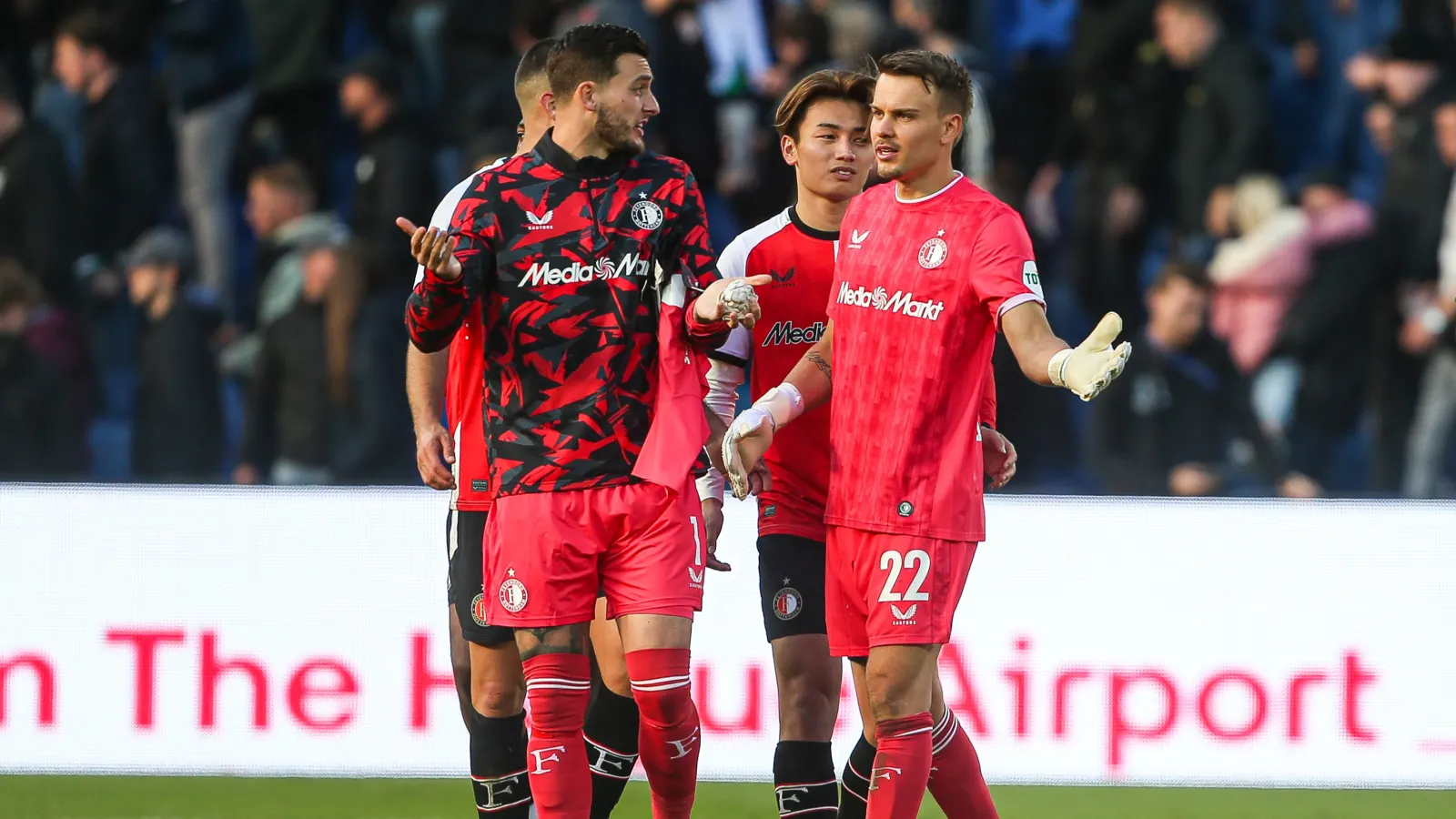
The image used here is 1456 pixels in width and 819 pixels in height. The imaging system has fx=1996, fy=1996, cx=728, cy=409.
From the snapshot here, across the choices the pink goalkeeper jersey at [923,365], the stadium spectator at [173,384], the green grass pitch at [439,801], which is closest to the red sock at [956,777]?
the pink goalkeeper jersey at [923,365]

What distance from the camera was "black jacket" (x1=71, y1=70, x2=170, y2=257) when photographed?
32.2ft

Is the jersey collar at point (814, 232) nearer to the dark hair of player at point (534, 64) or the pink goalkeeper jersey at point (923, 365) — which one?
the pink goalkeeper jersey at point (923, 365)

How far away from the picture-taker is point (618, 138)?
4996 millimetres

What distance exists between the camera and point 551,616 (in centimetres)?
487

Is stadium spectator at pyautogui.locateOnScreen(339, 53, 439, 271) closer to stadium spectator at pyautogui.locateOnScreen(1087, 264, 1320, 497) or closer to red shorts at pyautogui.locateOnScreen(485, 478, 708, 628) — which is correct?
stadium spectator at pyautogui.locateOnScreen(1087, 264, 1320, 497)

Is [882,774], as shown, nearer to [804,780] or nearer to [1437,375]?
[804,780]

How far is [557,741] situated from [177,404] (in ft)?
15.8

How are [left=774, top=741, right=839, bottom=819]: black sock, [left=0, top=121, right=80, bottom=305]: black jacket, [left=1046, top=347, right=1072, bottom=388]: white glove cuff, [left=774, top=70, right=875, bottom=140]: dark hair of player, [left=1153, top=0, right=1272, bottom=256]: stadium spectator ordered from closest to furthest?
[left=1046, top=347, right=1072, bottom=388]: white glove cuff, [left=774, top=741, right=839, bottom=819]: black sock, [left=774, top=70, right=875, bottom=140]: dark hair of player, [left=1153, top=0, right=1272, bottom=256]: stadium spectator, [left=0, top=121, right=80, bottom=305]: black jacket

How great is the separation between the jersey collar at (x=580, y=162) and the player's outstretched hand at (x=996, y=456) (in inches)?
48.3

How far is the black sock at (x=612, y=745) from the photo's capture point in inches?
226

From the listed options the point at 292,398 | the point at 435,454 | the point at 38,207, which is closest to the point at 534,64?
the point at 435,454

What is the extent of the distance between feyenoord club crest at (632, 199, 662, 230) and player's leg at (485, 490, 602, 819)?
26.9 inches

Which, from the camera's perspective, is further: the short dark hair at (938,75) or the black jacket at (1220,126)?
the black jacket at (1220,126)

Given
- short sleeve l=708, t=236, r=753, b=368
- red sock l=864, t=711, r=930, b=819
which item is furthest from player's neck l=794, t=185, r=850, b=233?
red sock l=864, t=711, r=930, b=819
